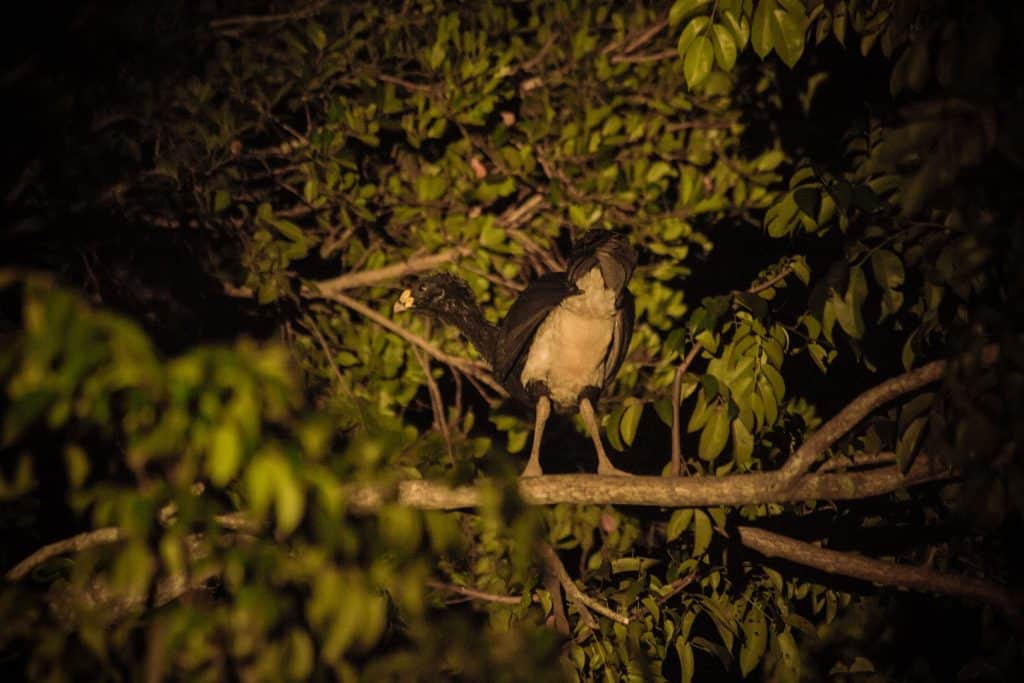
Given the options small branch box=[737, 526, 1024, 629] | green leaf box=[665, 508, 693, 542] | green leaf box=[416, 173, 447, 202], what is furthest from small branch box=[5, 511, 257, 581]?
green leaf box=[416, 173, 447, 202]

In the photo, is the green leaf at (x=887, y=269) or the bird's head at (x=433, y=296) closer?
the green leaf at (x=887, y=269)

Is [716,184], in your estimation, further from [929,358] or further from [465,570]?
[465,570]

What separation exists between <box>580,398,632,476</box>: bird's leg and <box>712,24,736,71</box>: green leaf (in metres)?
1.61

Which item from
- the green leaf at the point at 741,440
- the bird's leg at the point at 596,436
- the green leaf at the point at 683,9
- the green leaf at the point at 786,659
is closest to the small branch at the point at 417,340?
the bird's leg at the point at 596,436

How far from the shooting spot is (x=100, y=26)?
419 cm

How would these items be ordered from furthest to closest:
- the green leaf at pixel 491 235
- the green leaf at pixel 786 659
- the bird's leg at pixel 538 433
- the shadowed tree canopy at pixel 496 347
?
the green leaf at pixel 491 235
the bird's leg at pixel 538 433
the green leaf at pixel 786 659
the shadowed tree canopy at pixel 496 347

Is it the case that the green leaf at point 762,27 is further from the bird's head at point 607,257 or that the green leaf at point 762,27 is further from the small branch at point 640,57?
the small branch at point 640,57

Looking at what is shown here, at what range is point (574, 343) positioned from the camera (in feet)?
11.7

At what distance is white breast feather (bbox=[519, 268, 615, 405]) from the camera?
3422 millimetres

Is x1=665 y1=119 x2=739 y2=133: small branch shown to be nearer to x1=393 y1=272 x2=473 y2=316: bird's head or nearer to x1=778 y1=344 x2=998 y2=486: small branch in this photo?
x1=393 y1=272 x2=473 y2=316: bird's head

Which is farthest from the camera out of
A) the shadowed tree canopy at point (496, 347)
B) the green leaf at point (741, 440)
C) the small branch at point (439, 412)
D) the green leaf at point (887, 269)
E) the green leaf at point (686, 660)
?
the small branch at point (439, 412)

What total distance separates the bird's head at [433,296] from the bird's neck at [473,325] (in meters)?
0.02

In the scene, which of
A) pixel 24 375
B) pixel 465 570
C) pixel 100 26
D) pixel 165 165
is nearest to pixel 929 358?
pixel 465 570

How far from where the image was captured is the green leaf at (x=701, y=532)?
243cm
